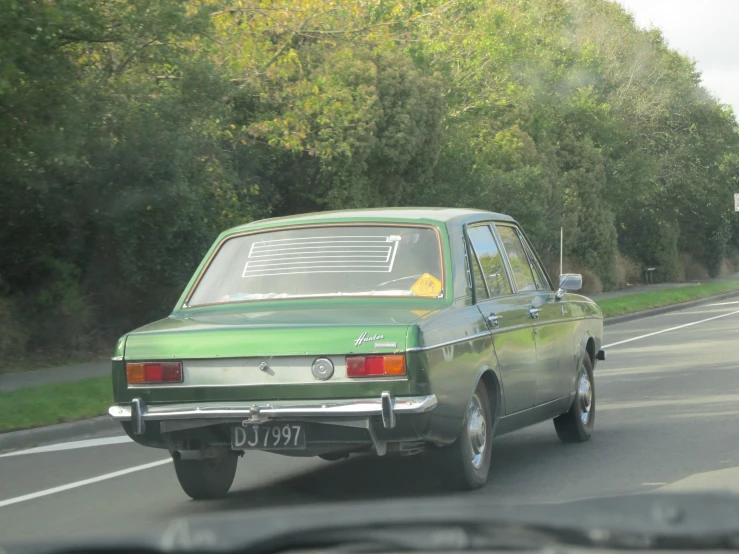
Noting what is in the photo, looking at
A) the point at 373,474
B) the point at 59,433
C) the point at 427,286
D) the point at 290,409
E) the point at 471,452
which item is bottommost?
the point at 373,474

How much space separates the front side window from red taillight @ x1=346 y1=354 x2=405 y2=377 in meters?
2.48

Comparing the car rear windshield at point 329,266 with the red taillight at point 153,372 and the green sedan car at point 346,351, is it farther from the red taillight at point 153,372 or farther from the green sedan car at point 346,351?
the red taillight at point 153,372

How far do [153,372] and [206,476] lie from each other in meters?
1.00

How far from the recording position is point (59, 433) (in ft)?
35.3

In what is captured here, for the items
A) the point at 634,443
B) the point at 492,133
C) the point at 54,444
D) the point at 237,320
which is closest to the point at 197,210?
the point at 54,444

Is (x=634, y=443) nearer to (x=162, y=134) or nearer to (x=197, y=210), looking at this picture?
(x=162, y=134)

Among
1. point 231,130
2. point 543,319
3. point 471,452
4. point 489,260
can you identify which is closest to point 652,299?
point 231,130

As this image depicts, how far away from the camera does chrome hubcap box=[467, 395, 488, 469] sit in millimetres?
7062

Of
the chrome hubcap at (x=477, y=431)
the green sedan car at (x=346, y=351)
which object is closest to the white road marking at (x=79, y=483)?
the green sedan car at (x=346, y=351)

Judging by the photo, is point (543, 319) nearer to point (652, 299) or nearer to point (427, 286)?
point (427, 286)

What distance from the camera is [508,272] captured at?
8.38 metres

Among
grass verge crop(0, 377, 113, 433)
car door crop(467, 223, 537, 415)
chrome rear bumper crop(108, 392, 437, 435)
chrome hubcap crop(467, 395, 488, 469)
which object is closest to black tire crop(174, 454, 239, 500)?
chrome rear bumper crop(108, 392, 437, 435)

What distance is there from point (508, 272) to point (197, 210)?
11411mm

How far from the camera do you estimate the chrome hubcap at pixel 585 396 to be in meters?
9.46
